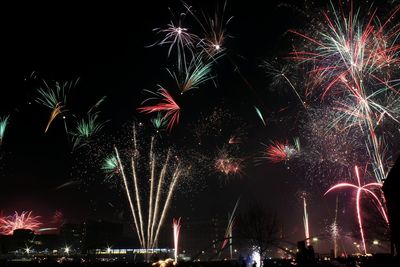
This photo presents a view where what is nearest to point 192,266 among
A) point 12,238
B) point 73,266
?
point 73,266

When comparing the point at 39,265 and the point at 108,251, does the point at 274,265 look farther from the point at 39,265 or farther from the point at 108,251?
the point at 108,251

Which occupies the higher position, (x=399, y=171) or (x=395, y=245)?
(x=399, y=171)

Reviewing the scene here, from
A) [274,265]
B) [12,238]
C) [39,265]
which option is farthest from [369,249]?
[12,238]

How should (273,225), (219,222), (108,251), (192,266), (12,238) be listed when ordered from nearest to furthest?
(192,266), (273,225), (12,238), (108,251), (219,222)

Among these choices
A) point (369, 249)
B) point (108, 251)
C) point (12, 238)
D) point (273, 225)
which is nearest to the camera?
point (273, 225)

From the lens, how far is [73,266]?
24266 millimetres

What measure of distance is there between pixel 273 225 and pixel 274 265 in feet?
149

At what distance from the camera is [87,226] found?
123 metres

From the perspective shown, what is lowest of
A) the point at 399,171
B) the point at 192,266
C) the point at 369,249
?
the point at 369,249

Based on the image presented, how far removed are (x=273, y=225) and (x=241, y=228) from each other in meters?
6.70

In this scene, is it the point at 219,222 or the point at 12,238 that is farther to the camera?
the point at 219,222

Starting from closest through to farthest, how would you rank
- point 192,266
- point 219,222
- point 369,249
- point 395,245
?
point 192,266
point 395,245
point 369,249
point 219,222

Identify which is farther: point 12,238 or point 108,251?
point 108,251

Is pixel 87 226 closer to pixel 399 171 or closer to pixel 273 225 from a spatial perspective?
pixel 273 225
